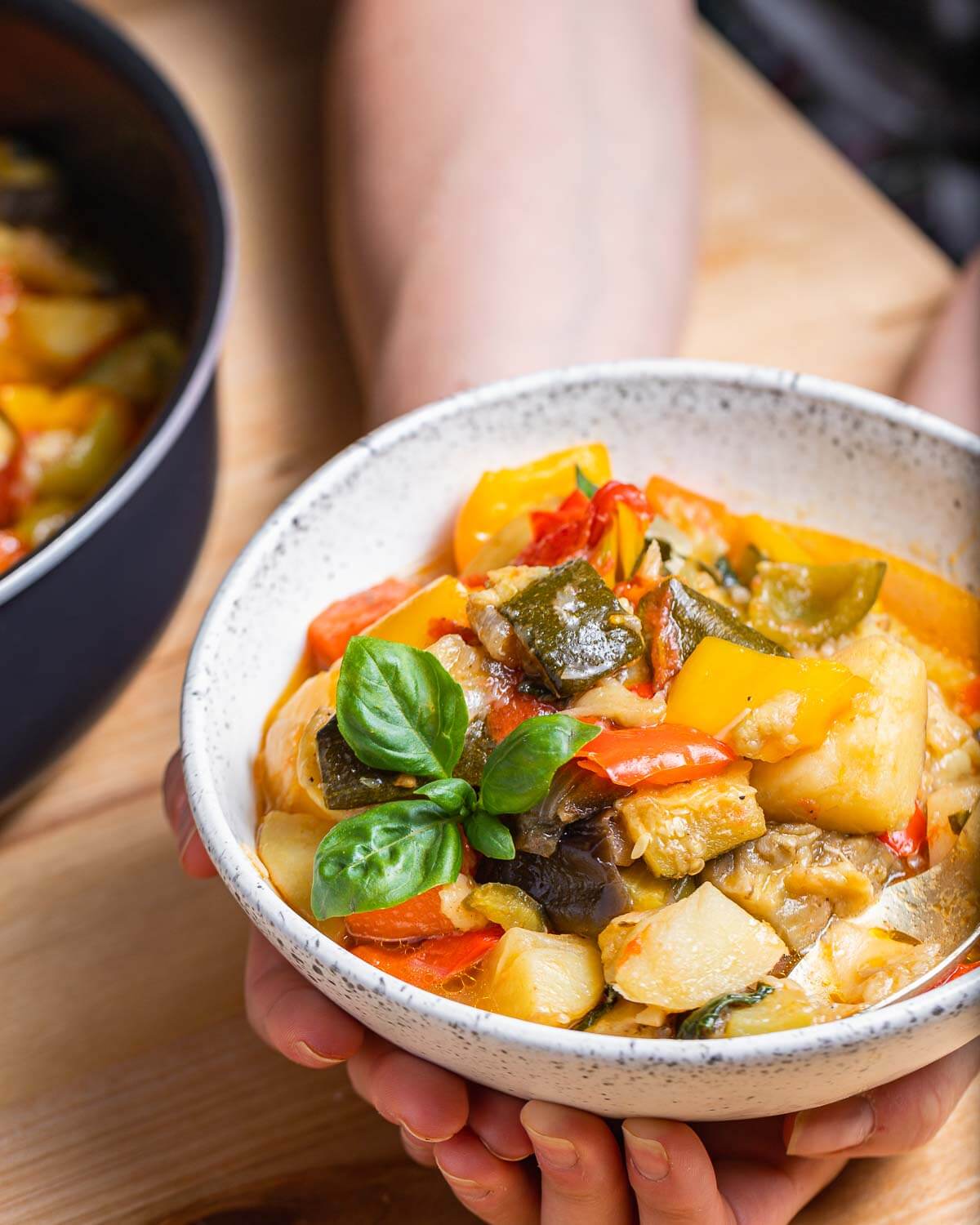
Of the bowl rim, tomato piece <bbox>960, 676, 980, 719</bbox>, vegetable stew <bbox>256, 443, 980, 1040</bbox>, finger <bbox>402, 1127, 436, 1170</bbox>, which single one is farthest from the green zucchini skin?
the bowl rim

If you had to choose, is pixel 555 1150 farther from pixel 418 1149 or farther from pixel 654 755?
pixel 654 755

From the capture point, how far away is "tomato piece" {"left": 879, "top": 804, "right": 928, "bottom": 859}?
1.21 meters

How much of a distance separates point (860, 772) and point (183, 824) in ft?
2.27

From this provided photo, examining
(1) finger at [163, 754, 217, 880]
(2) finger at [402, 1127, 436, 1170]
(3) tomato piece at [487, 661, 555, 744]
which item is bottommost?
(2) finger at [402, 1127, 436, 1170]

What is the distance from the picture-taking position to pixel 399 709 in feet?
3.66

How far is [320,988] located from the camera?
1.12 metres

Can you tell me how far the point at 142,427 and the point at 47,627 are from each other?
2.03 ft

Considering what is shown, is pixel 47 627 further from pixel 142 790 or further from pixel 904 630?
pixel 904 630

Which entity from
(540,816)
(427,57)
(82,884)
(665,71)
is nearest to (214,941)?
(82,884)

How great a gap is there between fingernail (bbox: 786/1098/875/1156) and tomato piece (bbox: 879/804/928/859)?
0.75ft

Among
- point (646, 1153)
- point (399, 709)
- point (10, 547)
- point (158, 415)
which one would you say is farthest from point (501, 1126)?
point (10, 547)

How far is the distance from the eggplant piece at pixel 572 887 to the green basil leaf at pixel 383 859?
0.07m

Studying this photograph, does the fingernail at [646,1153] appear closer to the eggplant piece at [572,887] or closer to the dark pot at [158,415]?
the eggplant piece at [572,887]

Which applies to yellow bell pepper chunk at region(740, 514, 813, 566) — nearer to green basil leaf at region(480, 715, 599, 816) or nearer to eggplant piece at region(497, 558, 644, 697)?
eggplant piece at region(497, 558, 644, 697)
